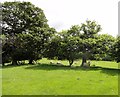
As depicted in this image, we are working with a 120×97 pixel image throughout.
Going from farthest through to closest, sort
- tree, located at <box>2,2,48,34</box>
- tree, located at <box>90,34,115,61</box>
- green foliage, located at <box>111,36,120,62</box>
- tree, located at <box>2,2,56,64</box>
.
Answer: tree, located at <box>2,2,48,34</box>, tree, located at <box>2,2,56,64</box>, tree, located at <box>90,34,115,61</box>, green foliage, located at <box>111,36,120,62</box>

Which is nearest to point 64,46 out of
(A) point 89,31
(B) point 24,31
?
(A) point 89,31

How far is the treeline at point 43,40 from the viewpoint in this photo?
50906 mm

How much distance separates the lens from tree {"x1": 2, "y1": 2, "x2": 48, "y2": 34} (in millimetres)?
64750

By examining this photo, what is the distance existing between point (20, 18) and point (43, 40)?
397 inches

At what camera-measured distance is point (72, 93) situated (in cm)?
2516

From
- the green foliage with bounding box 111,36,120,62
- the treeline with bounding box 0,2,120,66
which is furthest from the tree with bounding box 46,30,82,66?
the green foliage with bounding box 111,36,120,62

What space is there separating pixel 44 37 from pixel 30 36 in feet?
11.2

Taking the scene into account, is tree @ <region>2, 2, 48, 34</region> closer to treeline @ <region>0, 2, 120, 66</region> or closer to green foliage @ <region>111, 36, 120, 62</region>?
treeline @ <region>0, 2, 120, 66</region>

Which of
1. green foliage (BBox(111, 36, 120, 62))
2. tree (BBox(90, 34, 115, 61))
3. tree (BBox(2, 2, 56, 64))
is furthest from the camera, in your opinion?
tree (BBox(2, 2, 56, 64))

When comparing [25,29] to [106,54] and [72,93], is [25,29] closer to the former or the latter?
[106,54]

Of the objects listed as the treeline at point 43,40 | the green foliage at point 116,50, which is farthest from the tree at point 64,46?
the green foliage at point 116,50

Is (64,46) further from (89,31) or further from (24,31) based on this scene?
(24,31)

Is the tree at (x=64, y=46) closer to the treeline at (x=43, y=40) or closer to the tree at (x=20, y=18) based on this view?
the treeline at (x=43, y=40)

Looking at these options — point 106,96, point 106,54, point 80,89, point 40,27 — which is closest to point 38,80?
point 80,89
